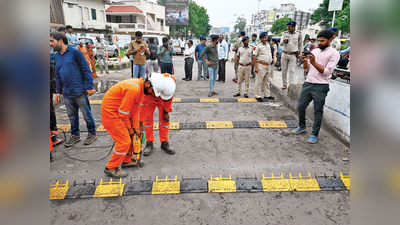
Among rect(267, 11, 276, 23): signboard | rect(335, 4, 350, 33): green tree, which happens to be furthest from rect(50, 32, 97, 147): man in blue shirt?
rect(267, 11, 276, 23): signboard

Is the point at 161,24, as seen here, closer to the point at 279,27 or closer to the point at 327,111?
the point at 279,27

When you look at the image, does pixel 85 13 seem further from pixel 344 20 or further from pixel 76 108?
pixel 76 108

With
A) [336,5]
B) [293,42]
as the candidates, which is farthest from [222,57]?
[336,5]

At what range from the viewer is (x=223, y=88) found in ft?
27.5

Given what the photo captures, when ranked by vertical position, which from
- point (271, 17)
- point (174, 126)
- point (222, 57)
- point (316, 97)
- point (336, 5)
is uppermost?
point (271, 17)

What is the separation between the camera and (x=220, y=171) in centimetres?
325

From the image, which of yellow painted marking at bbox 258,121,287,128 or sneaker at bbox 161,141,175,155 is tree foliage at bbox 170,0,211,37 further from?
sneaker at bbox 161,141,175,155

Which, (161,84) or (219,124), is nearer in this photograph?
(161,84)

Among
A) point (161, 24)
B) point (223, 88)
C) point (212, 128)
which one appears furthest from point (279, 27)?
point (212, 128)

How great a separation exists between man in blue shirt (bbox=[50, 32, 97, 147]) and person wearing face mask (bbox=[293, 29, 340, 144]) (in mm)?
3798

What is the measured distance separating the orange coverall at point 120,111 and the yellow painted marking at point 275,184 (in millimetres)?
1874

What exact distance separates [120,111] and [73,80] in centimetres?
159

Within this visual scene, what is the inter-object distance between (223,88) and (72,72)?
5.47 metres

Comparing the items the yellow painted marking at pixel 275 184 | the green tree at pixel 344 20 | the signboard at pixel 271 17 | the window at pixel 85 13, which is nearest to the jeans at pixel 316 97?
the yellow painted marking at pixel 275 184
